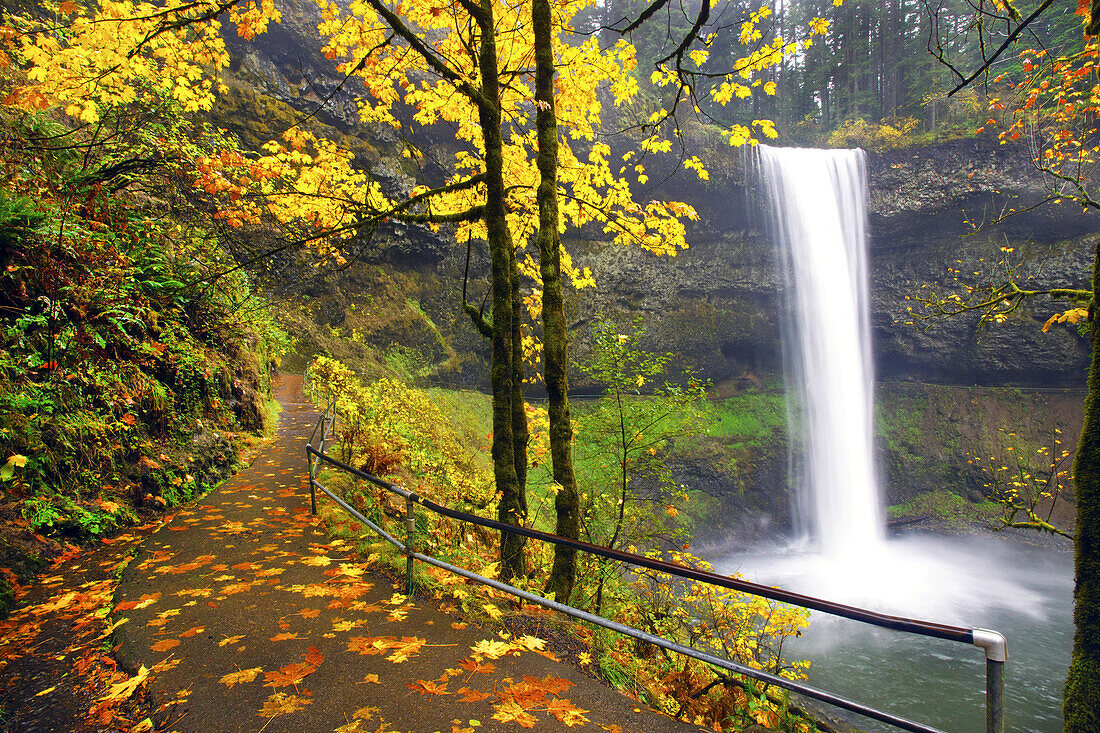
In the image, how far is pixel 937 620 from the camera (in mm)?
14141

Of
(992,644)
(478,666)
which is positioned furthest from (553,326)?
(992,644)

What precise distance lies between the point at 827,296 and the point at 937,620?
14843mm

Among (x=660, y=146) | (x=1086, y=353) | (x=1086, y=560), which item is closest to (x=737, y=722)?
(x=1086, y=560)

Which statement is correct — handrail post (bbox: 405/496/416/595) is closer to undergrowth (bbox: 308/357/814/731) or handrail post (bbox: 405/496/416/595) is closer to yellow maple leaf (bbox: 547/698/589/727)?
undergrowth (bbox: 308/357/814/731)

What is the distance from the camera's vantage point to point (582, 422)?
603 cm

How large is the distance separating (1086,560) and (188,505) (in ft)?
28.8

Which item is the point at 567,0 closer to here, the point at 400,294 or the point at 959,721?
the point at 959,721

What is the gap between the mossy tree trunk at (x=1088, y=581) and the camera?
11.3ft

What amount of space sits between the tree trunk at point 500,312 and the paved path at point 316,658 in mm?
1211

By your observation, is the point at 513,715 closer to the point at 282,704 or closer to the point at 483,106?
the point at 282,704

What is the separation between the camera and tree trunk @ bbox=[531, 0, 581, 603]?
4.32 m

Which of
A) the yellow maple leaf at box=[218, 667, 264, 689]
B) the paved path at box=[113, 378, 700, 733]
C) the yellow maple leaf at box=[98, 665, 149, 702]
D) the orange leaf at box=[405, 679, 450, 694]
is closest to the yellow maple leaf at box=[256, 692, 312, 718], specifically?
the paved path at box=[113, 378, 700, 733]

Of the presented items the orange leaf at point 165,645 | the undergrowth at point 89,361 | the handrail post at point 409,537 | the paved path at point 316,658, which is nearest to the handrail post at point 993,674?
the paved path at point 316,658

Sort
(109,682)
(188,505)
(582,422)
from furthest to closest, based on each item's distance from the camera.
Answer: (582,422), (188,505), (109,682)
